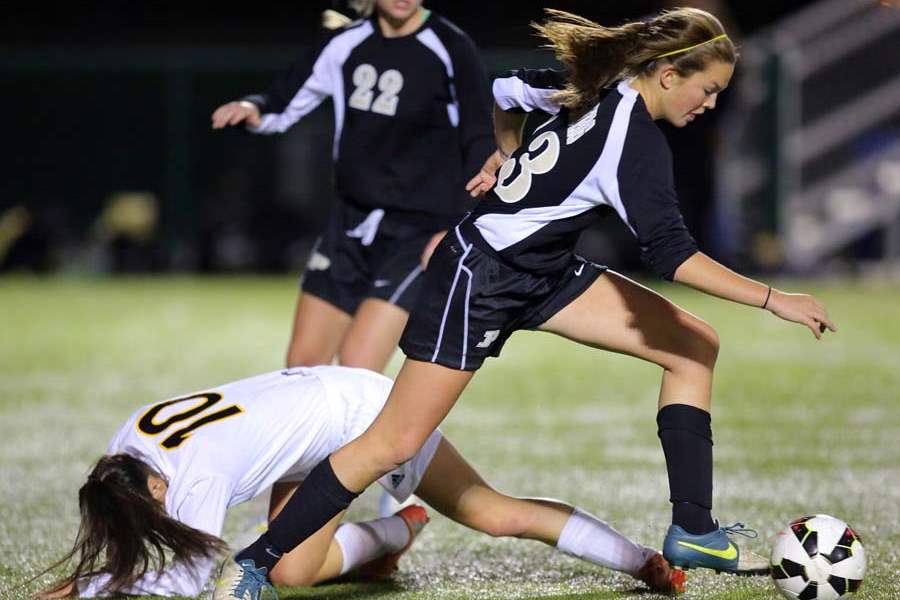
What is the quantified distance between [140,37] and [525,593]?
66.6ft

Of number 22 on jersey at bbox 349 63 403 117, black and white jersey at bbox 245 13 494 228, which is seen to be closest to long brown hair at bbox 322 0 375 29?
black and white jersey at bbox 245 13 494 228

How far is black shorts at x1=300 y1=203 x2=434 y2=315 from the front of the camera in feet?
18.2

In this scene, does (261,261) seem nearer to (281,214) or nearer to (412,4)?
(281,214)

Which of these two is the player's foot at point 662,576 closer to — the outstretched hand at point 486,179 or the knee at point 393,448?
the knee at point 393,448

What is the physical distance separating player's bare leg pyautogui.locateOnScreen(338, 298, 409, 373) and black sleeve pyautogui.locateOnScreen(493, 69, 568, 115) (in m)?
1.22

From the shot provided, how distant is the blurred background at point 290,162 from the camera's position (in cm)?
1612

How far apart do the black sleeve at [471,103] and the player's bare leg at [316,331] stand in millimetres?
738

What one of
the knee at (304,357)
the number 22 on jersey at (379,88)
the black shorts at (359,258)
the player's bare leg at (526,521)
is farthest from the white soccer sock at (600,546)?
the number 22 on jersey at (379,88)

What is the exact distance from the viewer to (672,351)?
4250 millimetres

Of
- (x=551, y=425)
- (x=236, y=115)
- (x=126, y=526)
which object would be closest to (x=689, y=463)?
A: (x=126, y=526)

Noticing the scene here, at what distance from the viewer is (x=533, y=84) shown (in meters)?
4.34

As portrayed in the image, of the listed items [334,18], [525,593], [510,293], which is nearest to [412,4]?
[334,18]

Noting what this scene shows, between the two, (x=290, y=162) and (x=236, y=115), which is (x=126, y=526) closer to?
(x=236, y=115)

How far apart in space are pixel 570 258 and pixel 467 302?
0.37m
